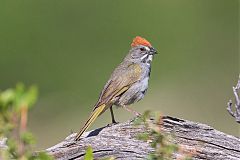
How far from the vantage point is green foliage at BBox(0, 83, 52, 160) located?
2152 mm

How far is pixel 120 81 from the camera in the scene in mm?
6539

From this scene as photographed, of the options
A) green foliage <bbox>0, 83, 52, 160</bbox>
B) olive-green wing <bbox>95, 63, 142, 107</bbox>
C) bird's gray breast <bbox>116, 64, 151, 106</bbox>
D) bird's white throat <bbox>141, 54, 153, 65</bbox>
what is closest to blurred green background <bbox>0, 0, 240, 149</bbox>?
bird's white throat <bbox>141, 54, 153, 65</bbox>

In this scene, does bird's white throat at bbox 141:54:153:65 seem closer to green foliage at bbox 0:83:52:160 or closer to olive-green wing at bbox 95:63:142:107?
olive-green wing at bbox 95:63:142:107

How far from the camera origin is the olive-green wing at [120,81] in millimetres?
6268

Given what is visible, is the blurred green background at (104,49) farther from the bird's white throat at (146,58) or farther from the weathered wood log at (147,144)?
the weathered wood log at (147,144)

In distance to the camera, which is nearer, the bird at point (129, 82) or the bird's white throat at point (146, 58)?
the bird at point (129, 82)

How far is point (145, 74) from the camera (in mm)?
6773

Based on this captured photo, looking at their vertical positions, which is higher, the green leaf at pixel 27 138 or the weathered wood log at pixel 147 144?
the green leaf at pixel 27 138

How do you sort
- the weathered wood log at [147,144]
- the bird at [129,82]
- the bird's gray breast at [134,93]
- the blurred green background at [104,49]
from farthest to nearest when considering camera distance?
the blurred green background at [104,49]
the bird's gray breast at [134,93]
the bird at [129,82]
the weathered wood log at [147,144]

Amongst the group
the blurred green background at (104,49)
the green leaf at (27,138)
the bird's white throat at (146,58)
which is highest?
the green leaf at (27,138)

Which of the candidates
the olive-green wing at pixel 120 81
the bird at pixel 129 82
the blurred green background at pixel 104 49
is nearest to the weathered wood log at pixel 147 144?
the bird at pixel 129 82

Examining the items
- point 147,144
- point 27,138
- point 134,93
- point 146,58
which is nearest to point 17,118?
point 27,138

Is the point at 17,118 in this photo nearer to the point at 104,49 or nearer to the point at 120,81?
the point at 120,81

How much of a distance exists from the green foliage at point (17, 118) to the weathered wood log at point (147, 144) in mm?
2492
